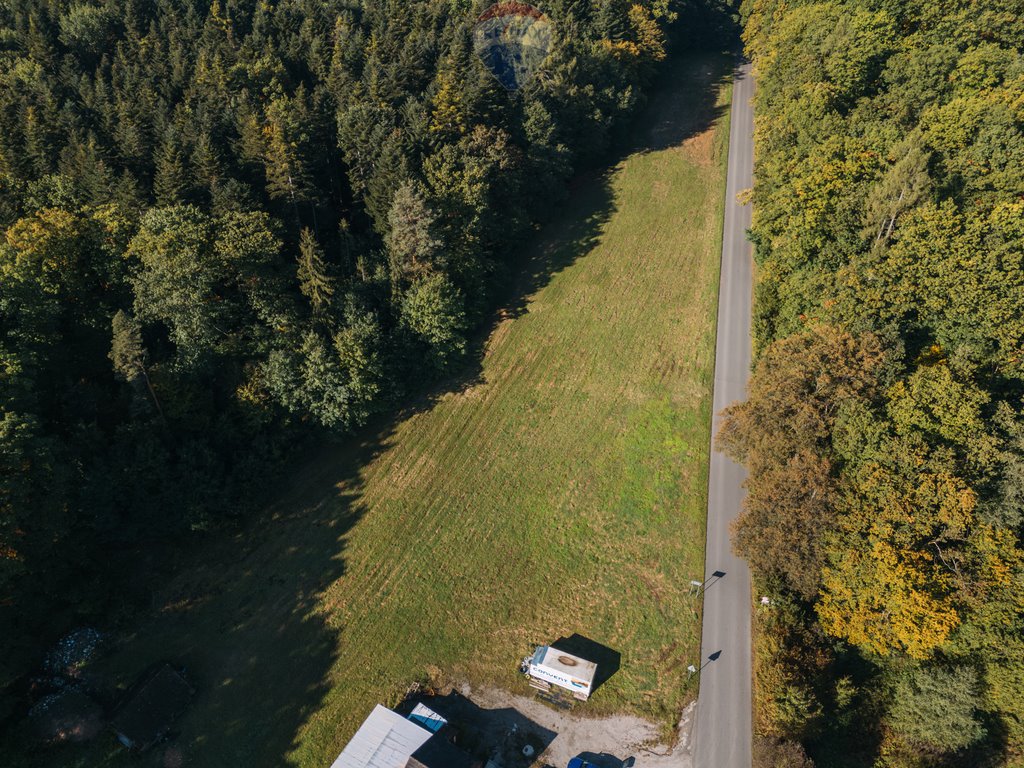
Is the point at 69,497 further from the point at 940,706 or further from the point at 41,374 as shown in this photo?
the point at 940,706

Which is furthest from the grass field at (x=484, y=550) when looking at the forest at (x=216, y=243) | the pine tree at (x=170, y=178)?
the pine tree at (x=170, y=178)

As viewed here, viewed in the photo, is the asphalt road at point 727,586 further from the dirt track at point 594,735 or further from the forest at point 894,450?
the forest at point 894,450

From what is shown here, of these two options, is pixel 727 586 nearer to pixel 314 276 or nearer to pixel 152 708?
pixel 152 708

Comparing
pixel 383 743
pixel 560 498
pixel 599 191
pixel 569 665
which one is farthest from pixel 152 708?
pixel 599 191

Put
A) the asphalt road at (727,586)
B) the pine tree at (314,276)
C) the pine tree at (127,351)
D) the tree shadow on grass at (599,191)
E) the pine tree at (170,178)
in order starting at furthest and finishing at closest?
the tree shadow on grass at (599,191)
the pine tree at (170,178)
the pine tree at (314,276)
the pine tree at (127,351)
the asphalt road at (727,586)

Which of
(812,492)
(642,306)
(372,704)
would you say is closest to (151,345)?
(372,704)

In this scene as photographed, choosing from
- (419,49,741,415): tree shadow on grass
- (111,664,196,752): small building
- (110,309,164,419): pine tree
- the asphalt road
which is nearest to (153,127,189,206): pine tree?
(110,309,164,419): pine tree

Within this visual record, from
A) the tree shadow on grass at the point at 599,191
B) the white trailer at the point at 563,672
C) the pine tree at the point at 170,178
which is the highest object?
the pine tree at the point at 170,178
